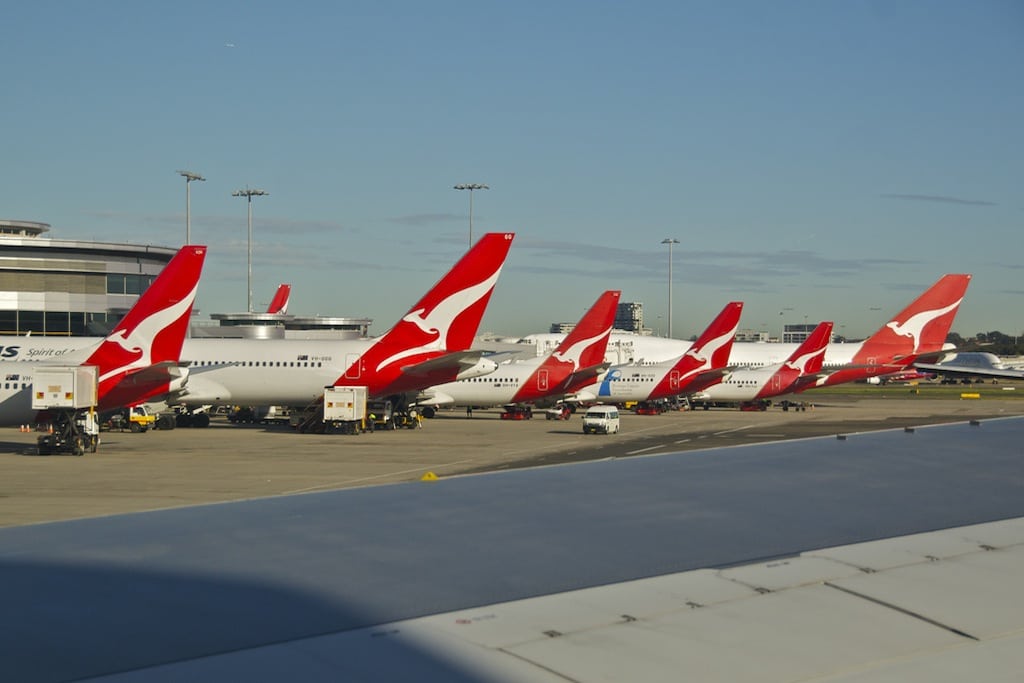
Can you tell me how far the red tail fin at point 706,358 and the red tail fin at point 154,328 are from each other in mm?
38457

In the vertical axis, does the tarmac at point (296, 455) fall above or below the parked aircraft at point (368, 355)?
below

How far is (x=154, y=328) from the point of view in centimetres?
4069

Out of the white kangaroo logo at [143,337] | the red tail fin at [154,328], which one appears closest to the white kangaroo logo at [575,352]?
the red tail fin at [154,328]

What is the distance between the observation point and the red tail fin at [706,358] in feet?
232

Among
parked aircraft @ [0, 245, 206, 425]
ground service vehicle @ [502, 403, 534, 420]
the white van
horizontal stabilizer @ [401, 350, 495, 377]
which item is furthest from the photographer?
ground service vehicle @ [502, 403, 534, 420]

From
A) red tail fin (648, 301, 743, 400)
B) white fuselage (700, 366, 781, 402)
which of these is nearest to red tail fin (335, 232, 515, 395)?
red tail fin (648, 301, 743, 400)

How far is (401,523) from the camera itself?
6.34 meters

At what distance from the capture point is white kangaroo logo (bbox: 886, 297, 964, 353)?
257 ft

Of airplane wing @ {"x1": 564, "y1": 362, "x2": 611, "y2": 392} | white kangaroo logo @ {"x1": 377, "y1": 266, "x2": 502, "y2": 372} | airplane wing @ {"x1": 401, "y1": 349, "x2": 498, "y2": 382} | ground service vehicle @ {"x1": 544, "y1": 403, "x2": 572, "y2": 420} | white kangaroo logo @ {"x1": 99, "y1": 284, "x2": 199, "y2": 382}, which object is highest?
white kangaroo logo @ {"x1": 377, "y1": 266, "x2": 502, "y2": 372}

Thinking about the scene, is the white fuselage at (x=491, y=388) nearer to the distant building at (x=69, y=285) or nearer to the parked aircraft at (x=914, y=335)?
the distant building at (x=69, y=285)

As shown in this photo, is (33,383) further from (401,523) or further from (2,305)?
(2,305)

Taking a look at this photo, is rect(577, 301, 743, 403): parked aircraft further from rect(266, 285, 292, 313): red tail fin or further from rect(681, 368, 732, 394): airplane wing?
rect(266, 285, 292, 313): red tail fin

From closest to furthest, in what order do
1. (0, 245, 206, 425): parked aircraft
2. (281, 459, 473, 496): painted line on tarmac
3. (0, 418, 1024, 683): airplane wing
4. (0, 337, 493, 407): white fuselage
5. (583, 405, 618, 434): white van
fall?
(0, 418, 1024, 683): airplane wing < (281, 459, 473, 496): painted line on tarmac < (0, 245, 206, 425): parked aircraft < (583, 405, 618, 434): white van < (0, 337, 493, 407): white fuselage

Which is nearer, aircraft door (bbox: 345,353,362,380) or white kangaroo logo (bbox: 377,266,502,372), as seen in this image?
white kangaroo logo (bbox: 377,266,502,372)
